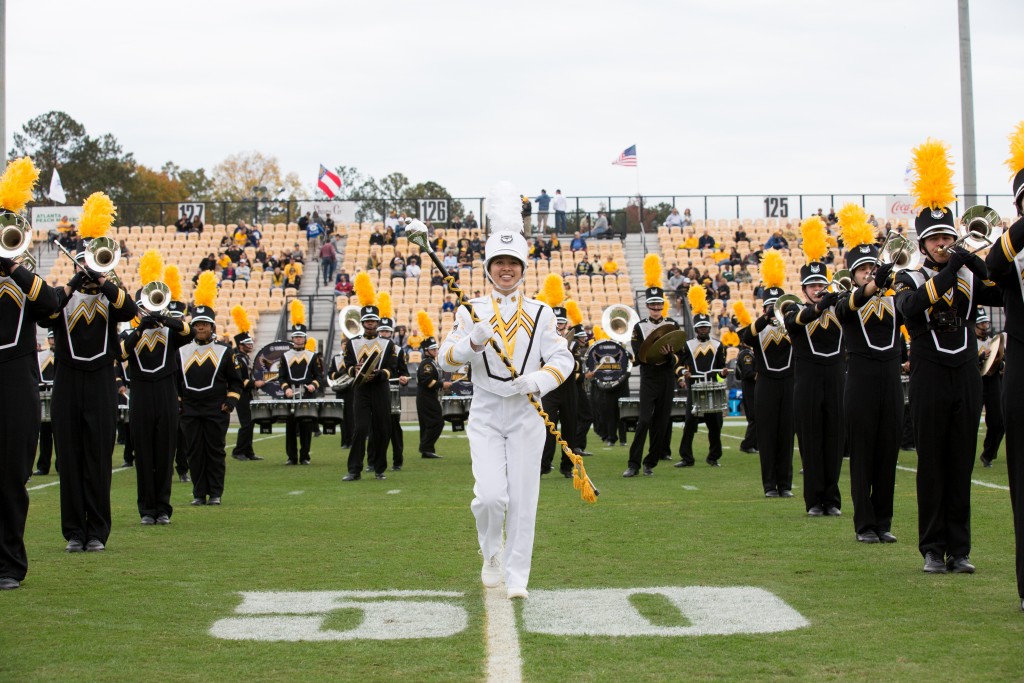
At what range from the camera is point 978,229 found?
22.8 feet

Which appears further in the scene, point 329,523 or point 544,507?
point 544,507

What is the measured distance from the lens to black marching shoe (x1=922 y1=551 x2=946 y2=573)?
7.45m

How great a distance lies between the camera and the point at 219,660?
212 inches

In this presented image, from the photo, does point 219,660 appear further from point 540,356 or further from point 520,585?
point 540,356

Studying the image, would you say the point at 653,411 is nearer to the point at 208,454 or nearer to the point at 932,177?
Answer: the point at 208,454

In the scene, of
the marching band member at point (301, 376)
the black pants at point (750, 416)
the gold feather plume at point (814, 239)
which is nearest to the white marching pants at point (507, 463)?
the gold feather plume at point (814, 239)

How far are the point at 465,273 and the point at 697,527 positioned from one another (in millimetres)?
28778

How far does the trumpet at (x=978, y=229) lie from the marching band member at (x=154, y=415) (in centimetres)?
620

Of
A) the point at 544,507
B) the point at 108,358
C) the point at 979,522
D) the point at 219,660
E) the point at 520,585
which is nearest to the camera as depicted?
the point at 219,660

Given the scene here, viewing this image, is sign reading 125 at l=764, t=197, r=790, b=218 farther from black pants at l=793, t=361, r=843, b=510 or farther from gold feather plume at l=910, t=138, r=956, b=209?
gold feather plume at l=910, t=138, r=956, b=209

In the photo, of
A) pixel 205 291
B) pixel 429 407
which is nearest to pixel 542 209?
pixel 429 407

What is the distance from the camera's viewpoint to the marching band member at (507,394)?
6.96m

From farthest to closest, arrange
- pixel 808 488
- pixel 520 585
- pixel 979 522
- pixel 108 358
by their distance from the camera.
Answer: pixel 808 488 → pixel 979 522 → pixel 108 358 → pixel 520 585

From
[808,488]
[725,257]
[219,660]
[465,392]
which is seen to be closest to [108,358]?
[219,660]
